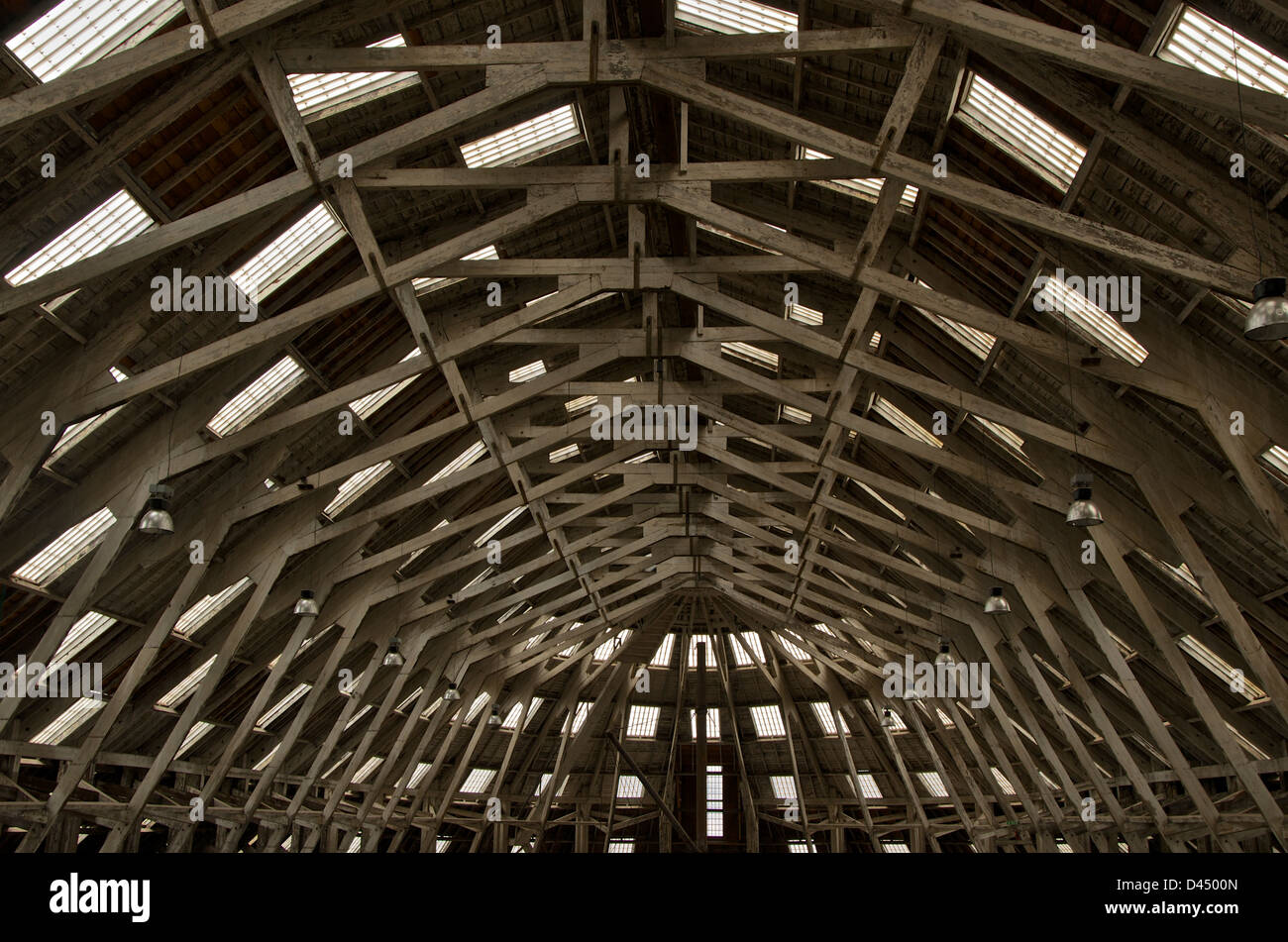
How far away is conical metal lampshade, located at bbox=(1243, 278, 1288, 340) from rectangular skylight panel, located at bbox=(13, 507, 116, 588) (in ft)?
52.8

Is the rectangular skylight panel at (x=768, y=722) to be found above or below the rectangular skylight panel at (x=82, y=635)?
above

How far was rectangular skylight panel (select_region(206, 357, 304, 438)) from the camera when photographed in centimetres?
1593

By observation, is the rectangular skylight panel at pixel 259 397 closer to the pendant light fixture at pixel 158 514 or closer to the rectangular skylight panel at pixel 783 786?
the pendant light fixture at pixel 158 514

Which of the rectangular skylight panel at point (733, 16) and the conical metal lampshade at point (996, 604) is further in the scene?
the conical metal lampshade at point (996, 604)

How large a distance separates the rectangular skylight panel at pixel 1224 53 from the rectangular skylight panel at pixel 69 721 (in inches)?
847

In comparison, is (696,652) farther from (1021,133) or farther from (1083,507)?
(1021,133)

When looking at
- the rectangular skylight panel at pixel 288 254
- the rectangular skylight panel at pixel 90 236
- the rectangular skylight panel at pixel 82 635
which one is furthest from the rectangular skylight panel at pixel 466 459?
the rectangular skylight panel at pixel 90 236

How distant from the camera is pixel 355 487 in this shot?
793 inches

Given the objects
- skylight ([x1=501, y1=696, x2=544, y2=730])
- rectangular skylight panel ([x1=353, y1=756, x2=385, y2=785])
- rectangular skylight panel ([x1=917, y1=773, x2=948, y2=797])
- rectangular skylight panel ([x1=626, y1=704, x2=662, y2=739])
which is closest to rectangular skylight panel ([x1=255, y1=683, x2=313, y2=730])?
rectangular skylight panel ([x1=353, y1=756, x2=385, y2=785])

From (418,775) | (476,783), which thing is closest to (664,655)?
(476,783)

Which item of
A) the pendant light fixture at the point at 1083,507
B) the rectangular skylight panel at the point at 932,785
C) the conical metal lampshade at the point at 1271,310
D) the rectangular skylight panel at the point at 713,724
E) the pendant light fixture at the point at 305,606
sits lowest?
the conical metal lampshade at the point at 1271,310

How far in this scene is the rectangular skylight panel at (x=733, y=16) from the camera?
13.1 m

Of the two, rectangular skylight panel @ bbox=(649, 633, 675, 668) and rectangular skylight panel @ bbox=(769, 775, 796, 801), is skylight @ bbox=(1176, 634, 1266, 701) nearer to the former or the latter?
rectangular skylight panel @ bbox=(769, 775, 796, 801)

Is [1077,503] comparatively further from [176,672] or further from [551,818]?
[551,818]
